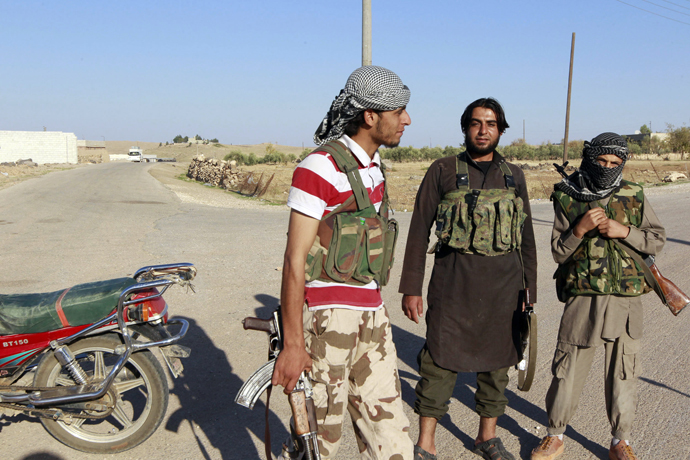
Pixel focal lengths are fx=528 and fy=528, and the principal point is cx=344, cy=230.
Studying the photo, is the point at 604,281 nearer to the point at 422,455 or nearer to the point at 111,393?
the point at 422,455

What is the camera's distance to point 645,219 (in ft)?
9.62

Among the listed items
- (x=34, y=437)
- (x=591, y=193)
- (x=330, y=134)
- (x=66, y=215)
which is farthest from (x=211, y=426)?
(x=66, y=215)

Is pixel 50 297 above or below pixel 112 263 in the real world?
above

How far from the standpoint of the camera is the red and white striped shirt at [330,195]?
189cm

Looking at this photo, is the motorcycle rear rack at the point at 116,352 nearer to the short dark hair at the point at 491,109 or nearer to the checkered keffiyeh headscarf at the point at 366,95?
the checkered keffiyeh headscarf at the point at 366,95

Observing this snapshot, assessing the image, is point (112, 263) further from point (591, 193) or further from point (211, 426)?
point (591, 193)

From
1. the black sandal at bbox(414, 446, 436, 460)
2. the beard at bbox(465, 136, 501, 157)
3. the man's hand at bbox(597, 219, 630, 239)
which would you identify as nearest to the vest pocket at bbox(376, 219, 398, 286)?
the beard at bbox(465, 136, 501, 157)

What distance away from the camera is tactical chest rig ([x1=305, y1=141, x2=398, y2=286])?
1.97 meters

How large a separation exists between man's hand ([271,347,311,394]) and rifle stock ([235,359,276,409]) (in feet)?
0.35

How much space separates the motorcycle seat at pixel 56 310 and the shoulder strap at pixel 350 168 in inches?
67.7

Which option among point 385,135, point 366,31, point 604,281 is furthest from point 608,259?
point 366,31

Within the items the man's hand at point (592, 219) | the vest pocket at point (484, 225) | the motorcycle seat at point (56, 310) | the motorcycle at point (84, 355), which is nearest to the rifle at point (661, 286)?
the man's hand at point (592, 219)

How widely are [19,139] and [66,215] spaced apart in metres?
59.6

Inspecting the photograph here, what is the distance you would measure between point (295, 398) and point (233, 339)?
2900mm
